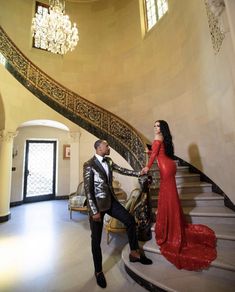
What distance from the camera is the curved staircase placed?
1.72 metres

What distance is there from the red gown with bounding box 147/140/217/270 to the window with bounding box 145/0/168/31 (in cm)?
535

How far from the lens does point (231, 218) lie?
2350 mm

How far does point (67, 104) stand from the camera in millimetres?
5496

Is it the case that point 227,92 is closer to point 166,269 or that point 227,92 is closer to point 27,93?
point 166,269

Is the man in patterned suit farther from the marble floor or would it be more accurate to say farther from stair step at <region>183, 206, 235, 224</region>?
stair step at <region>183, 206, 235, 224</region>

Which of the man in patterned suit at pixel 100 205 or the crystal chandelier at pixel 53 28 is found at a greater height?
the crystal chandelier at pixel 53 28

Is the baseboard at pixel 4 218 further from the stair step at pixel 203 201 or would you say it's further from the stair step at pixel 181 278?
the stair step at pixel 203 201

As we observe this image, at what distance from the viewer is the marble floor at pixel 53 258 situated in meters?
2.03

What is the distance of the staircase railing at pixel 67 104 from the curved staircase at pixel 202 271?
2285mm

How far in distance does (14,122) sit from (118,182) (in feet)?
10.7

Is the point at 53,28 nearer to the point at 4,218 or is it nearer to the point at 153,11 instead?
the point at 153,11

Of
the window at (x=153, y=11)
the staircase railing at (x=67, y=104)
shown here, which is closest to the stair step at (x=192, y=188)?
the staircase railing at (x=67, y=104)

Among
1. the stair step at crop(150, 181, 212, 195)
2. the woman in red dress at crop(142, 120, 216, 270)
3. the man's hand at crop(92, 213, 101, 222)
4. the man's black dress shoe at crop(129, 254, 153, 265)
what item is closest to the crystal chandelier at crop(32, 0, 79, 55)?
the woman in red dress at crop(142, 120, 216, 270)

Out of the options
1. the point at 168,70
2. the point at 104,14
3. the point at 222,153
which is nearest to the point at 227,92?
the point at 222,153
